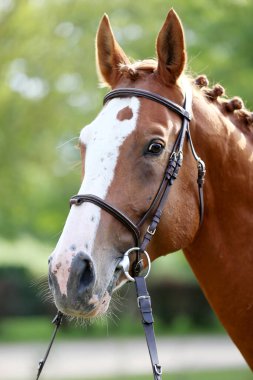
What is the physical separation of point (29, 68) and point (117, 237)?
9.30 metres

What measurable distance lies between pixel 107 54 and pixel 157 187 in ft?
3.42

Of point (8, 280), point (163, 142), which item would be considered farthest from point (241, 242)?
point (8, 280)

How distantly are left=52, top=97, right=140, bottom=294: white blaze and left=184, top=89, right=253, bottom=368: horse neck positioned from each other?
1.66 ft

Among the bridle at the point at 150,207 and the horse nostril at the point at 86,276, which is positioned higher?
the bridle at the point at 150,207

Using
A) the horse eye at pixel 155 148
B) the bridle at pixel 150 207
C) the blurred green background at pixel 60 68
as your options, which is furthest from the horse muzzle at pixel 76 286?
the blurred green background at pixel 60 68

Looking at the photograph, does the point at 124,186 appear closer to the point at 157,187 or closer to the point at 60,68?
the point at 157,187

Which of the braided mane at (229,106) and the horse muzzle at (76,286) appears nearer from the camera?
the horse muzzle at (76,286)

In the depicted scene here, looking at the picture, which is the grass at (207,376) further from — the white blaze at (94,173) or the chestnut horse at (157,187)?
the white blaze at (94,173)

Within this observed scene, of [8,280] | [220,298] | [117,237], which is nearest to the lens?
[117,237]

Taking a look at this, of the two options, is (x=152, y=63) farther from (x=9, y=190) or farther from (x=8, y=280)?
(x=8, y=280)

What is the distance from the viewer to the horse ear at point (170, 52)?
3859 mm

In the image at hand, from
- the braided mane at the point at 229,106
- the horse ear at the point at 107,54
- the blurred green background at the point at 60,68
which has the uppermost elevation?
the blurred green background at the point at 60,68

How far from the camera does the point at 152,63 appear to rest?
13.3 ft

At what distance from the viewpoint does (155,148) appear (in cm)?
372
